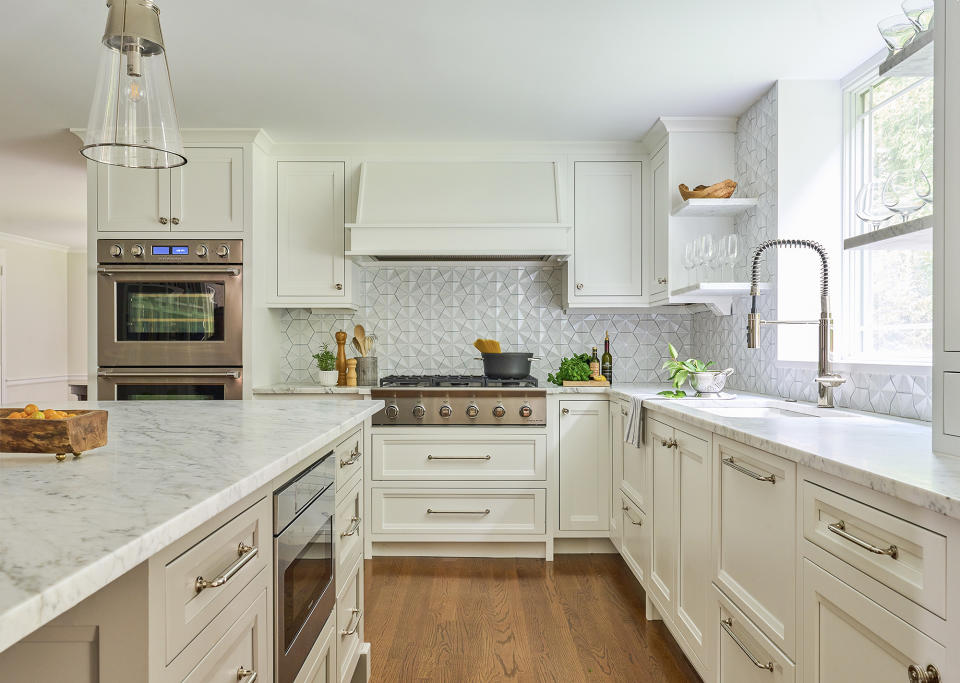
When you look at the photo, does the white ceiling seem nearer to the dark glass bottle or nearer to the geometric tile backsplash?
the geometric tile backsplash

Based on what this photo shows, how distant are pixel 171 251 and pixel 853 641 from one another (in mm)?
3507

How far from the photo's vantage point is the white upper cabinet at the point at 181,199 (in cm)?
348

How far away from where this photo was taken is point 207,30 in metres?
2.39

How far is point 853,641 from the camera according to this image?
3.87 feet

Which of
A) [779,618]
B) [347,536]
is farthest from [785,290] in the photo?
[347,536]

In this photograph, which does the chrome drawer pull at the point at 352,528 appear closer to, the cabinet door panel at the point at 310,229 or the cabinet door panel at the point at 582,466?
the cabinet door panel at the point at 582,466

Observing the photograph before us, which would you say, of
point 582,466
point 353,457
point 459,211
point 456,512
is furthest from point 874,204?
point 456,512

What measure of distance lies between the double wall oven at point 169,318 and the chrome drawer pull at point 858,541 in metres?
3.01

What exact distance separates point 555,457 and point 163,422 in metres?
2.20

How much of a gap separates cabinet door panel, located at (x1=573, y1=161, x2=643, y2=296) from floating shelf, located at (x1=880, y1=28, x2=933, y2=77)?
6.89 feet

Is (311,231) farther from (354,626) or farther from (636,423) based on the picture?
(354,626)

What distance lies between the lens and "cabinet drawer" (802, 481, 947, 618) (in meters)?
0.97

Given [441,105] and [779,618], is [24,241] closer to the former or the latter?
[441,105]

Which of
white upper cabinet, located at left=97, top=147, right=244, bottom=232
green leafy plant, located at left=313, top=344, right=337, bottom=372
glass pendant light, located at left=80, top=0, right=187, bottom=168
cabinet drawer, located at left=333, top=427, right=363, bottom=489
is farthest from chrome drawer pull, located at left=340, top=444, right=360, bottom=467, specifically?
white upper cabinet, located at left=97, top=147, right=244, bottom=232
